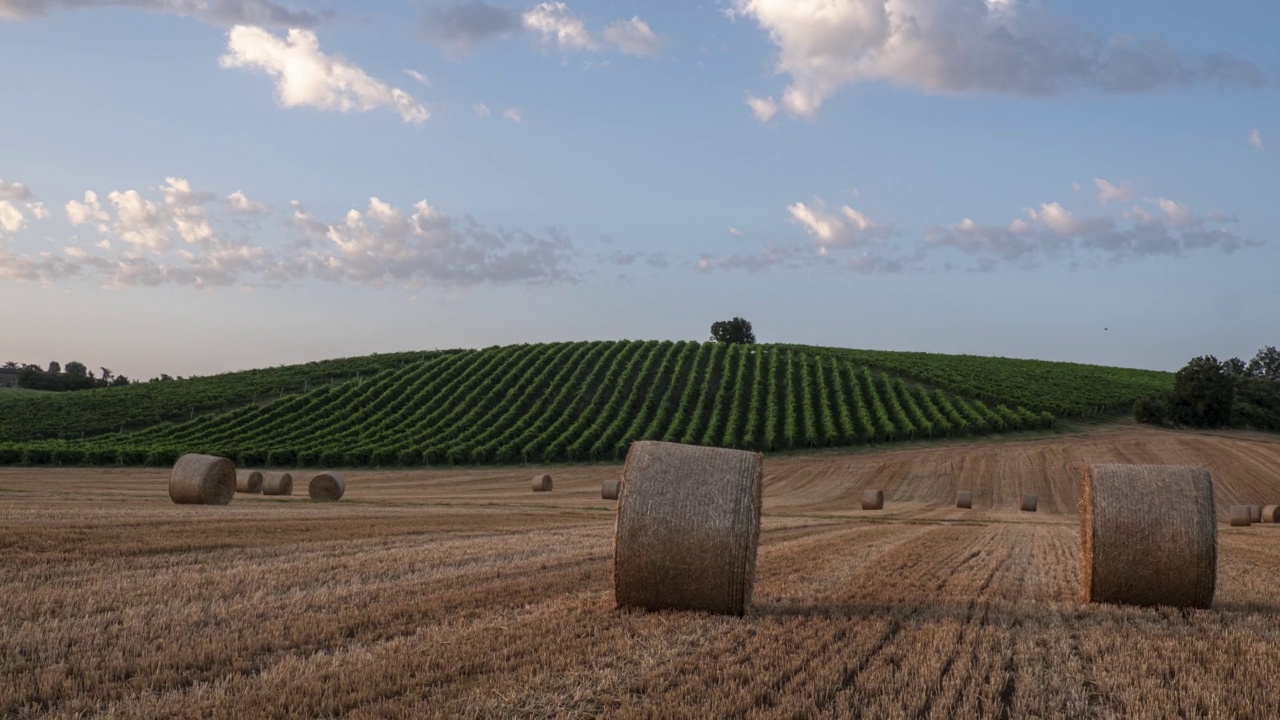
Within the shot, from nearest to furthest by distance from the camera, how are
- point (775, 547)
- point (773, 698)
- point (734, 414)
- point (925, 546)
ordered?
point (773, 698), point (775, 547), point (925, 546), point (734, 414)

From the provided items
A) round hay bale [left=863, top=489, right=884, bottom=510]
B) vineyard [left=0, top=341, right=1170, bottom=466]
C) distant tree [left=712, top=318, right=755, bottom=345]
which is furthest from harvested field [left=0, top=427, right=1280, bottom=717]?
distant tree [left=712, top=318, right=755, bottom=345]

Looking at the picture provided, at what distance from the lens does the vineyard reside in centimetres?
5000

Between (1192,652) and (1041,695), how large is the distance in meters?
1.98

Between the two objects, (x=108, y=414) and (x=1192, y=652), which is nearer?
(x=1192, y=652)

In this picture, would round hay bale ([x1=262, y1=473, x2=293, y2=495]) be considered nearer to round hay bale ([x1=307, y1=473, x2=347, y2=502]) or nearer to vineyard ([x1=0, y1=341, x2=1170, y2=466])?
round hay bale ([x1=307, y1=473, x2=347, y2=502])

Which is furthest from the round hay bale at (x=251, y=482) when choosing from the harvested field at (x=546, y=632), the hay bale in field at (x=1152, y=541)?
the hay bale in field at (x=1152, y=541)

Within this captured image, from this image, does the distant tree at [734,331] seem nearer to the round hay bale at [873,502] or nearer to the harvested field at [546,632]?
the round hay bale at [873,502]

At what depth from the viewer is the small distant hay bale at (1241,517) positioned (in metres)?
26.4

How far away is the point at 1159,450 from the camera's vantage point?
45.2 m

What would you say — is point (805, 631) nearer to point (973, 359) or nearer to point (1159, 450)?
point (1159, 450)

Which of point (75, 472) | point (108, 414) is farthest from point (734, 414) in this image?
point (108, 414)

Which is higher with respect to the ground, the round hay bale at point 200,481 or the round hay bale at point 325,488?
the round hay bale at point 200,481

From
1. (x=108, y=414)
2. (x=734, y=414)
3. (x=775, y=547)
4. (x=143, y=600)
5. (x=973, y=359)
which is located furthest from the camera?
(x=973, y=359)

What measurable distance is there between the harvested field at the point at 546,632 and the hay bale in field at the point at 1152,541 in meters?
0.37
